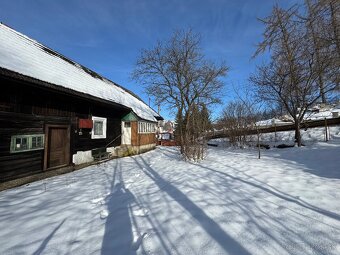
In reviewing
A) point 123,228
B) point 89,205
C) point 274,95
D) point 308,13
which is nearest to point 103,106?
point 89,205

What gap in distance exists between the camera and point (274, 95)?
1434cm

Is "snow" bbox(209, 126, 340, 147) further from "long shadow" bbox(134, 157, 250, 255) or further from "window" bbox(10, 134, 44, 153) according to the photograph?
"window" bbox(10, 134, 44, 153)

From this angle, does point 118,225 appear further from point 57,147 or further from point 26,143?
point 57,147

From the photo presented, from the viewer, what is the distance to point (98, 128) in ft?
38.0

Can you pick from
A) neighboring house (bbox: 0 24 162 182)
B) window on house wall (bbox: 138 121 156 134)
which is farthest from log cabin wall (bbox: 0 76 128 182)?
window on house wall (bbox: 138 121 156 134)

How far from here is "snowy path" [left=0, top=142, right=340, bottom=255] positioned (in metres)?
2.77

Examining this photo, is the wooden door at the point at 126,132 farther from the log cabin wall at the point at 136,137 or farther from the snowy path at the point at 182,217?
the snowy path at the point at 182,217

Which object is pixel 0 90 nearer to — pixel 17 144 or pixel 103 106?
pixel 17 144

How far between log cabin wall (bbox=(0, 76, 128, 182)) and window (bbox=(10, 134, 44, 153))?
0.40 feet

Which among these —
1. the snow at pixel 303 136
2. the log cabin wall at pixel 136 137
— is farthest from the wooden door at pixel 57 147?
the snow at pixel 303 136

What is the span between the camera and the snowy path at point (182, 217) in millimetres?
2768

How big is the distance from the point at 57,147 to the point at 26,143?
1543mm

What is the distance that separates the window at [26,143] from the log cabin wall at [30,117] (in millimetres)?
122

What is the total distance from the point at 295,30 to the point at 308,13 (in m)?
0.37
